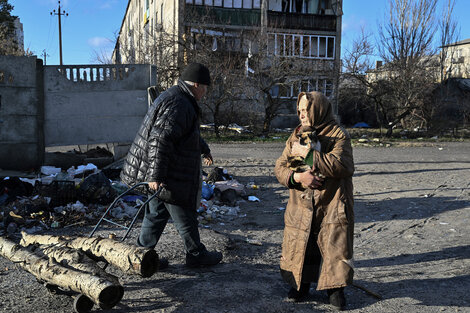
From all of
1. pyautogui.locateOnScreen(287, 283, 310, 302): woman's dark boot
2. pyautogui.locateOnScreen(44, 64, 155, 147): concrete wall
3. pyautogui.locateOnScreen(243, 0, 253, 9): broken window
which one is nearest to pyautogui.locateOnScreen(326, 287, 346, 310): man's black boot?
pyautogui.locateOnScreen(287, 283, 310, 302): woman's dark boot

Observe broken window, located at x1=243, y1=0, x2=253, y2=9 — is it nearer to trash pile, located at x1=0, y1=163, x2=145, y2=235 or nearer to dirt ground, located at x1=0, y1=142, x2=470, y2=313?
dirt ground, located at x1=0, y1=142, x2=470, y2=313

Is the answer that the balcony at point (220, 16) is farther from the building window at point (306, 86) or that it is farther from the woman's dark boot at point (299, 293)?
the woman's dark boot at point (299, 293)

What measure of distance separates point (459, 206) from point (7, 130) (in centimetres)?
862

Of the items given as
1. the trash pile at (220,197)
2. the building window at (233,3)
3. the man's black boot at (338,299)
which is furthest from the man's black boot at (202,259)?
the building window at (233,3)

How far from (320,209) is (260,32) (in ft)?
69.7

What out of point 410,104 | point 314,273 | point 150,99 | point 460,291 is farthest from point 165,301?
point 410,104

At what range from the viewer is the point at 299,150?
3.37 m

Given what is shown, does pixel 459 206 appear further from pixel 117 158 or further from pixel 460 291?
pixel 117 158

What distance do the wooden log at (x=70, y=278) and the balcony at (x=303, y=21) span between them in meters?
26.7

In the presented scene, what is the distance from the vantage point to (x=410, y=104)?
25203mm

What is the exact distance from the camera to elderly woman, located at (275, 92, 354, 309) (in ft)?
10.8

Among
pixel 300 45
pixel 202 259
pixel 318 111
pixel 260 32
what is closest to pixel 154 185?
pixel 202 259

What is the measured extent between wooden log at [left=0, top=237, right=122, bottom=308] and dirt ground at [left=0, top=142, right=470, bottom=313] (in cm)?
31

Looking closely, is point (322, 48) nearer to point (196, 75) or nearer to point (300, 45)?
point (300, 45)
